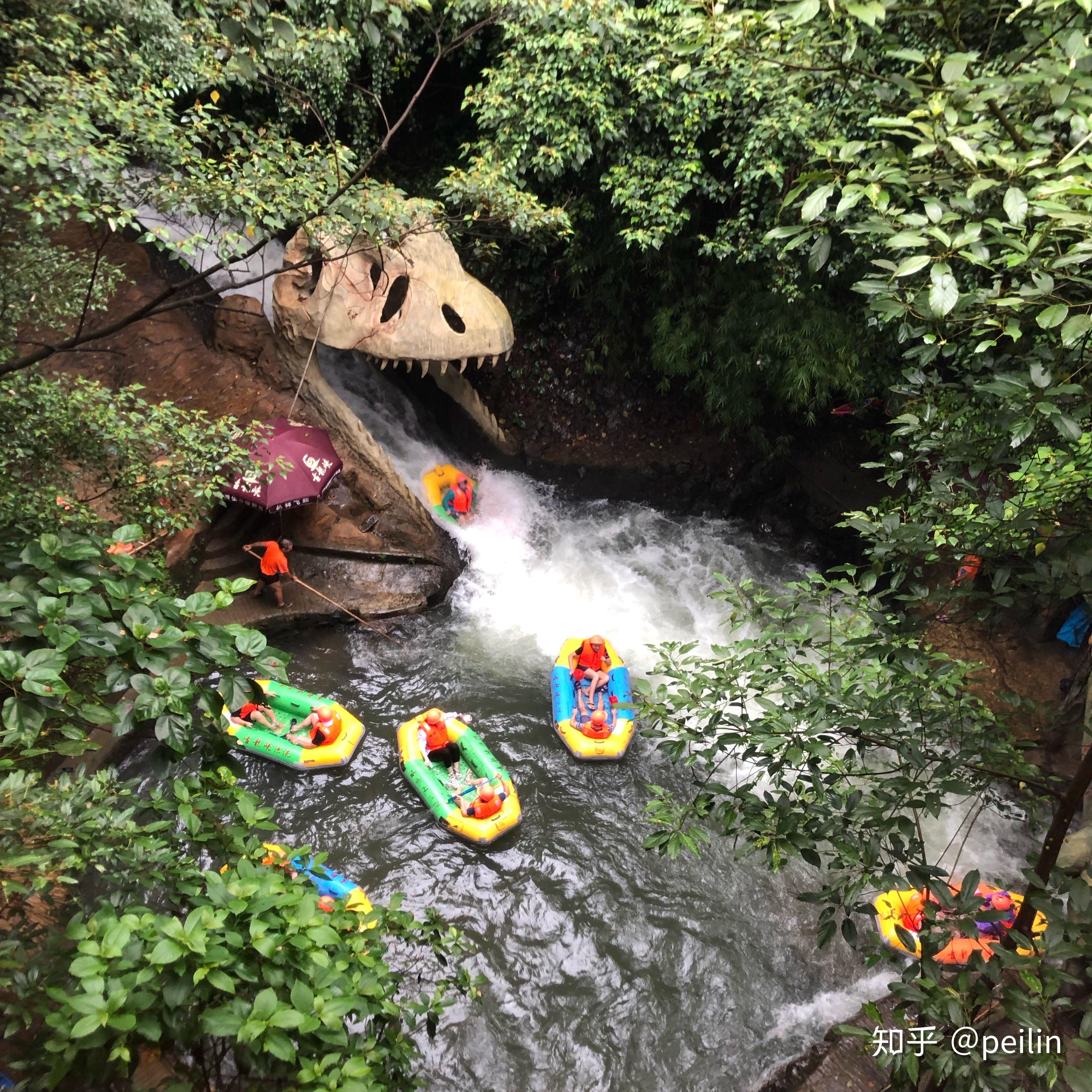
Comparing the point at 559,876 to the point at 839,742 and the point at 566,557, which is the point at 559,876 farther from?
the point at 566,557

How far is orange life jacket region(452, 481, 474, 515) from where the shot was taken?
31.7ft

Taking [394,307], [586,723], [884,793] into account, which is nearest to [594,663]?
[586,723]

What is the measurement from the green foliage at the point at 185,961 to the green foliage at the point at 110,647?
25 centimetres

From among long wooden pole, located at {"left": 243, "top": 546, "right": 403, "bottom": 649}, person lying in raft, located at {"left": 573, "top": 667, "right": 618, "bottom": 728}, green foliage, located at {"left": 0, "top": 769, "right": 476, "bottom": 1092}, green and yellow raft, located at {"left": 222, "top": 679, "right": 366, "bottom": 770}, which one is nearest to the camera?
green foliage, located at {"left": 0, "top": 769, "right": 476, "bottom": 1092}

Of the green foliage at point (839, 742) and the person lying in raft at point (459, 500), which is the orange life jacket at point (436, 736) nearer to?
the person lying in raft at point (459, 500)

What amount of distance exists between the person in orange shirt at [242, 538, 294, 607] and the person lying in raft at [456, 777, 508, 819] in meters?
3.22

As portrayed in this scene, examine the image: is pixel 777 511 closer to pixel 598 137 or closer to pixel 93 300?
pixel 598 137

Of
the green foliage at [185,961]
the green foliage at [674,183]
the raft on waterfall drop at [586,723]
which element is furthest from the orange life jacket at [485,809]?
the green foliage at [674,183]

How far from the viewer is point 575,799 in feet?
23.1

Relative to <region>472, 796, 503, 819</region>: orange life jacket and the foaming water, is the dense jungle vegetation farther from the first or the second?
the foaming water

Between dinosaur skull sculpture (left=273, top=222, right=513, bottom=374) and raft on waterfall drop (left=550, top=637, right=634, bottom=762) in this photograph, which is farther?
dinosaur skull sculpture (left=273, top=222, right=513, bottom=374)

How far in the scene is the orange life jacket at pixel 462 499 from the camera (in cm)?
966

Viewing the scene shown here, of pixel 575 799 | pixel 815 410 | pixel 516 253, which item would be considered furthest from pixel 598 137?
pixel 575 799

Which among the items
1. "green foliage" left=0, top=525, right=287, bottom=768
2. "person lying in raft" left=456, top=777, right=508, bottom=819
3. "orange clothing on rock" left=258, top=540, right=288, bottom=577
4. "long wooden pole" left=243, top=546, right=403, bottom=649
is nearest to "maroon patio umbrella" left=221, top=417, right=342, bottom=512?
"orange clothing on rock" left=258, top=540, right=288, bottom=577
